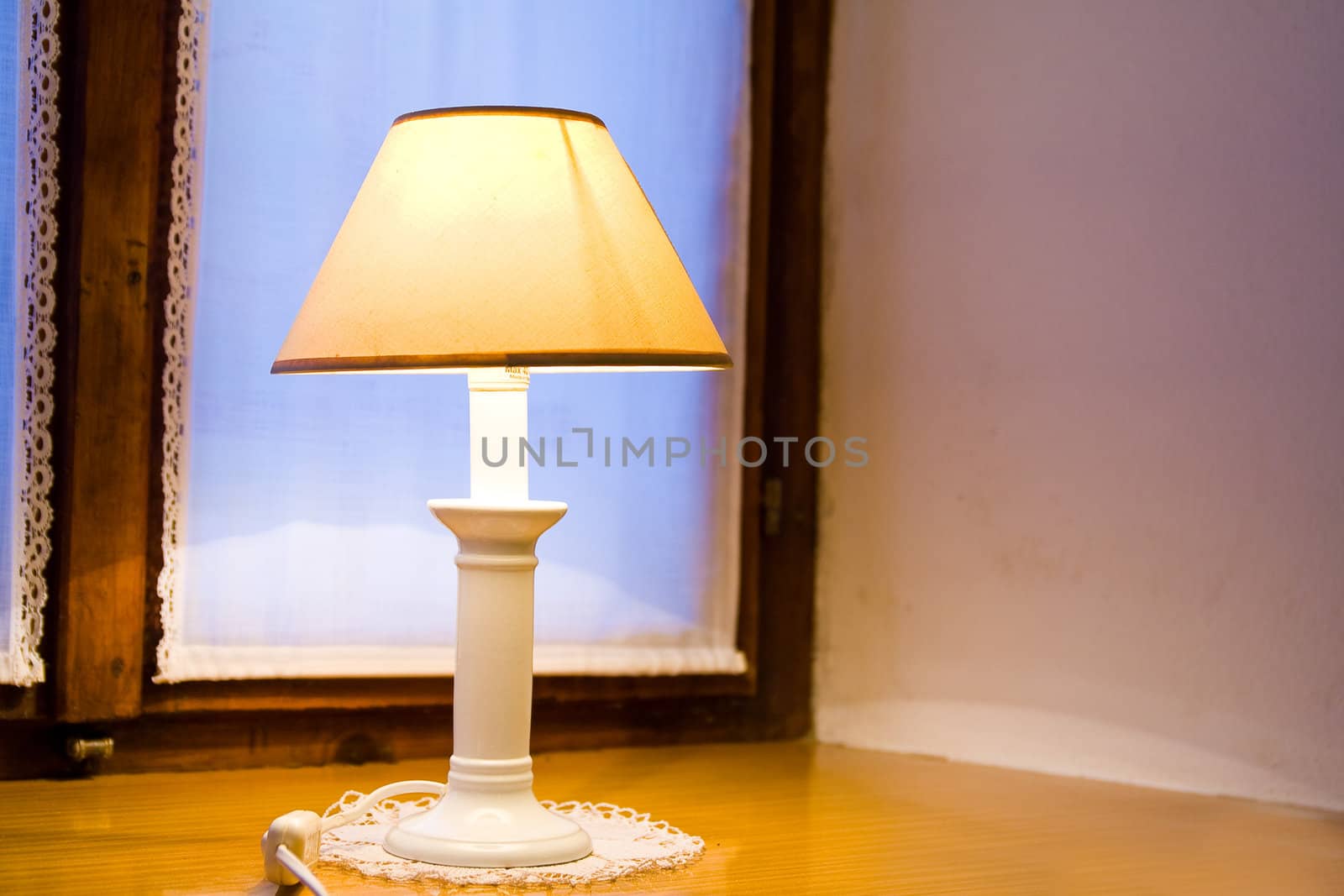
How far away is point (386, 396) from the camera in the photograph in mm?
1594

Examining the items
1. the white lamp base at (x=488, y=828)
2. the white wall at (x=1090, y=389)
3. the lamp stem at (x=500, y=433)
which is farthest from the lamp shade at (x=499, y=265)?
the white wall at (x=1090, y=389)

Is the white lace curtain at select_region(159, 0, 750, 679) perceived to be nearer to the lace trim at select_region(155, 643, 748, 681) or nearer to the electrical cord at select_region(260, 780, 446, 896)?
the lace trim at select_region(155, 643, 748, 681)

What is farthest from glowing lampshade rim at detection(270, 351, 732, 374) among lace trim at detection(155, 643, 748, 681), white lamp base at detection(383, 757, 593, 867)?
lace trim at detection(155, 643, 748, 681)

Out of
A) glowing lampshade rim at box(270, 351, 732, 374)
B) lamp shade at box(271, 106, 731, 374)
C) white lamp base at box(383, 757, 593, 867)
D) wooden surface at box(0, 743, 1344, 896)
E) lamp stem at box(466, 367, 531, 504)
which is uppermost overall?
lamp shade at box(271, 106, 731, 374)

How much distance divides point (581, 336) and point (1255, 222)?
35.0 inches

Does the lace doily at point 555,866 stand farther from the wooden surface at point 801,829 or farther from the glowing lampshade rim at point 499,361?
the glowing lampshade rim at point 499,361

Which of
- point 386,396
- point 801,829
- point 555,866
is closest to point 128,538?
point 386,396

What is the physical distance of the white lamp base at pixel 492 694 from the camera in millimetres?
1160

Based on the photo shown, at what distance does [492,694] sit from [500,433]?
A: 216 millimetres

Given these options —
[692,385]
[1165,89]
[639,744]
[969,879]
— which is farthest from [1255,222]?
[639,744]

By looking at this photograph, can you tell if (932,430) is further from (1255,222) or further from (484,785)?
(484,785)

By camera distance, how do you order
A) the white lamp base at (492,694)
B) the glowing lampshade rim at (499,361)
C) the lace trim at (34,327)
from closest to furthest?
the glowing lampshade rim at (499,361) < the white lamp base at (492,694) < the lace trim at (34,327)

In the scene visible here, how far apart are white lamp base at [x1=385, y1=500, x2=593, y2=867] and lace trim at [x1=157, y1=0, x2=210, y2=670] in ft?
1.44

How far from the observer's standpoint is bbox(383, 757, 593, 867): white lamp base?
45.1 inches
